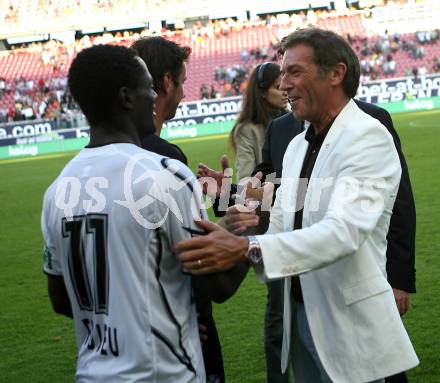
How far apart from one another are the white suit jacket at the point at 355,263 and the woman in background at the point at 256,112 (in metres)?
2.30

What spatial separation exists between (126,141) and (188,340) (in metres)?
0.69

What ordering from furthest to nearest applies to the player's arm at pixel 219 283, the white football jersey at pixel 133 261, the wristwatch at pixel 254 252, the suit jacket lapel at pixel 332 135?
the suit jacket lapel at pixel 332 135, the wristwatch at pixel 254 252, the player's arm at pixel 219 283, the white football jersey at pixel 133 261

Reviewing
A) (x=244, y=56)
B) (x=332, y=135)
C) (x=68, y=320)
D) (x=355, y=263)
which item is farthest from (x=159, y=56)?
(x=244, y=56)

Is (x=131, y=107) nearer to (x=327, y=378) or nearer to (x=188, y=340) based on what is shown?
(x=188, y=340)

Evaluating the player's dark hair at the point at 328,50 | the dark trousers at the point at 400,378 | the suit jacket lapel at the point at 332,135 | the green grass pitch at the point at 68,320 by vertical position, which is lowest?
the green grass pitch at the point at 68,320

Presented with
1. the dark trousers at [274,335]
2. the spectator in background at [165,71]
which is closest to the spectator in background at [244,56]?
the dark trousers at [274,335]

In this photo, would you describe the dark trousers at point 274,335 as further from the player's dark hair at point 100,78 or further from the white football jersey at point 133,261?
the player's dark hair at point 100,78

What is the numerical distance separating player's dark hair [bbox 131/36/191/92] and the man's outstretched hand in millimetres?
1229

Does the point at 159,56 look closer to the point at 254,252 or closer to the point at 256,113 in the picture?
the point at 254,252

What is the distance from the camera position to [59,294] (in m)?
2.85

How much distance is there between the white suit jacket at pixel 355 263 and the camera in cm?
283

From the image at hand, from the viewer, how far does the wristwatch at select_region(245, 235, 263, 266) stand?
2707 mm

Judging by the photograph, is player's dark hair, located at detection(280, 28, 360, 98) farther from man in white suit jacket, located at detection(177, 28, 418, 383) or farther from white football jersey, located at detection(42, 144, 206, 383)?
white football jersey, located at detection(42, 144, 206, 383)

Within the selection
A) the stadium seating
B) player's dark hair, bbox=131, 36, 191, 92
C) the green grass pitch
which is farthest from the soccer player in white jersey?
the stadium seating
